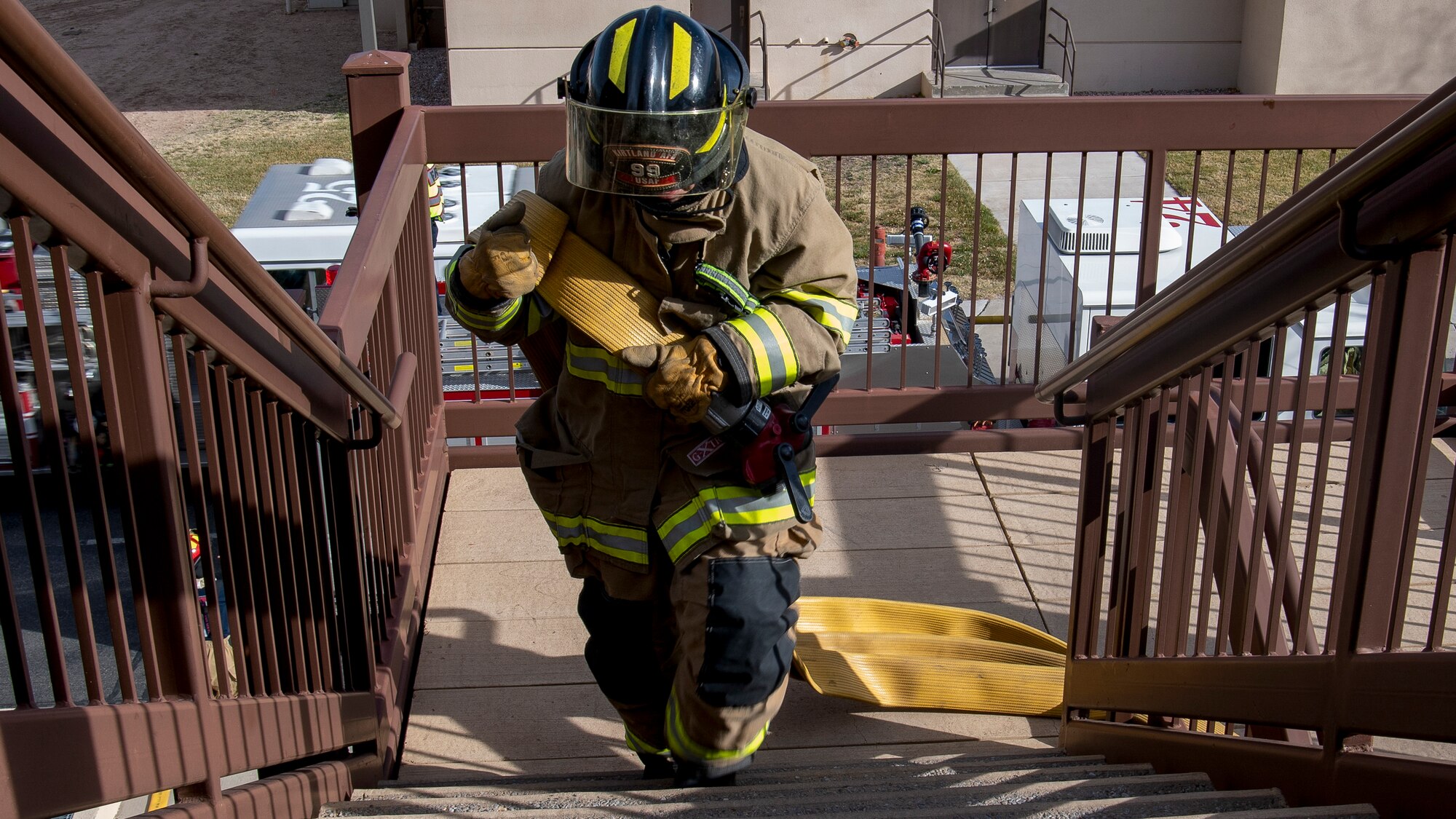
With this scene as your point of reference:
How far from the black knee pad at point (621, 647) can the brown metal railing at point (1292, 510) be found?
3.31 feet

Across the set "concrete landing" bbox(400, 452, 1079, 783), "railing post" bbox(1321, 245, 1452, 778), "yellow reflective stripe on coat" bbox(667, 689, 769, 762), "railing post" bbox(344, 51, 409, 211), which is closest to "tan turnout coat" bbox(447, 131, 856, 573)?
"yellow reflective stripe on coat" bbox(667, 689, 769, 762)

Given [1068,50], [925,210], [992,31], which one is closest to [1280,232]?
[925,210]

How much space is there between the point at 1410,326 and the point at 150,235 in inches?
70.7

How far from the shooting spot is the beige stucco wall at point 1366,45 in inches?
749

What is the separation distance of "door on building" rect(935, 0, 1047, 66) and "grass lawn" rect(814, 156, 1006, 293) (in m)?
3.35

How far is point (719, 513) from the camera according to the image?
8.91ft

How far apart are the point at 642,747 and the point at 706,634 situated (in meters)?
0.55

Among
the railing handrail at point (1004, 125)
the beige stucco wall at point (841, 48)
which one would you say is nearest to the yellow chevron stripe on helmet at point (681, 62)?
the railing handrail at point (1004, 125)

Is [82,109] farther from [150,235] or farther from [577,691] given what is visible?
[577,691]

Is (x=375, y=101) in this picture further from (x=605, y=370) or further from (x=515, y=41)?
(x=515, y=41)

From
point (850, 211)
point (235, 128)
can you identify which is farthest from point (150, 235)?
point (235, 128)

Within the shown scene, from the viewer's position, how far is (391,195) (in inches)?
139

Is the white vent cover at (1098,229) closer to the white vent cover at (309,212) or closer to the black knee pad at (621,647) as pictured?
the white vent cover at (309,212)

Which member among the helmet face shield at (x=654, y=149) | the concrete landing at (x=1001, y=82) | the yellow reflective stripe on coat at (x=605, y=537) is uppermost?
the helmet face shield at (x=654, y=149)
